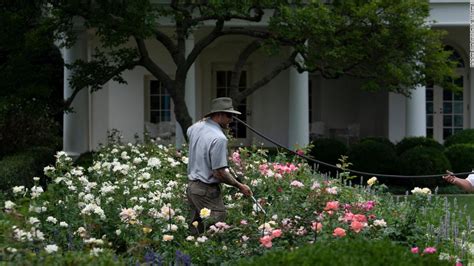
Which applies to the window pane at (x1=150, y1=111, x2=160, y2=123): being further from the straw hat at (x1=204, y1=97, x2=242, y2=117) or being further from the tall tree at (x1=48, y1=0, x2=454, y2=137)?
the straw hat at (x1=204, y1=97, x2=242, y2=117)

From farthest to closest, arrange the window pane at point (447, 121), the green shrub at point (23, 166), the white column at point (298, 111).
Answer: the window pane at point (447, 121)
the white column at point (298, 111)
the green shrub at point (23, 166)

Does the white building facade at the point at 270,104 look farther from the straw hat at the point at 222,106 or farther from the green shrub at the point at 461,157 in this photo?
the straw hat at the point at 222,106

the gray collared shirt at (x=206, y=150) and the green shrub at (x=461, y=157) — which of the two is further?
the green shrub at (x=461, y=157)

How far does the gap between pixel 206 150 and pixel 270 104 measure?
674 inches

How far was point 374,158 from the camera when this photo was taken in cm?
1738

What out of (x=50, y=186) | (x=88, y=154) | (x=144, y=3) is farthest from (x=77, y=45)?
(x=50, y=186)

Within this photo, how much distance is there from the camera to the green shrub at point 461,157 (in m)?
17.2

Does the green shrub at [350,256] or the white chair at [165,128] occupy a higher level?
the white chair at [165,128]

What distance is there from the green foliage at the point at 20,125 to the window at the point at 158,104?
24.5ft

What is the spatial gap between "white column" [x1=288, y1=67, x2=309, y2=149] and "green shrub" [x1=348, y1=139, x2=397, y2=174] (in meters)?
2.29

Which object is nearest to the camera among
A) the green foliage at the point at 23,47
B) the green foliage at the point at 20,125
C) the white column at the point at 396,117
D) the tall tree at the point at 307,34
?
the tall tree at the point at 307,34

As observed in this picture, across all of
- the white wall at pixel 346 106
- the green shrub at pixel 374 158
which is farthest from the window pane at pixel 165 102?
the green shrub at pixel 374 158

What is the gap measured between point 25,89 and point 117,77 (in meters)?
2.13

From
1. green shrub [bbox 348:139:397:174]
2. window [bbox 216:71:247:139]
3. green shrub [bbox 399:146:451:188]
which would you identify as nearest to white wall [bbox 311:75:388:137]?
window [bbox 216:71:247:139]
